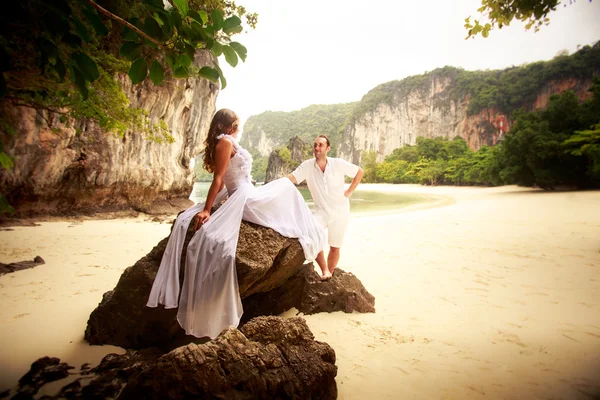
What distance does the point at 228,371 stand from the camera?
1.58 metres

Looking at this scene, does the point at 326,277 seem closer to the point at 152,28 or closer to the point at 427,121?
the point at 152,28

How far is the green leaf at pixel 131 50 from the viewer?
107cm

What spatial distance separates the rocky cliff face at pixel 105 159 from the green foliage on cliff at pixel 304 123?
3330 inches

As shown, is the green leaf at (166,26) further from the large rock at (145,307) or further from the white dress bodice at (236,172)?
the large rock at (145,307)

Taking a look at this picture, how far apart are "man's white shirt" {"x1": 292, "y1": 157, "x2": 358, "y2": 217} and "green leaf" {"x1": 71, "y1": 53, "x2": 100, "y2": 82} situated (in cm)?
274

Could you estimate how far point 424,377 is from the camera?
2.08 meters

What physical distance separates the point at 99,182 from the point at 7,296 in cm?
910

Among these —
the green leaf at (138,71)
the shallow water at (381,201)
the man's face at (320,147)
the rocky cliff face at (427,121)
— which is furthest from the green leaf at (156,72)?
the rocky cliff face at (427,121)

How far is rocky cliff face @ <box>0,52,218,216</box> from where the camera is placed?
801cm

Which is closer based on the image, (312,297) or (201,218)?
(201,218)

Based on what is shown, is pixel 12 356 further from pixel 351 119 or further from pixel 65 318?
pixel 351 119

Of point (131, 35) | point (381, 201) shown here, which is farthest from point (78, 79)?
point (381, 201)

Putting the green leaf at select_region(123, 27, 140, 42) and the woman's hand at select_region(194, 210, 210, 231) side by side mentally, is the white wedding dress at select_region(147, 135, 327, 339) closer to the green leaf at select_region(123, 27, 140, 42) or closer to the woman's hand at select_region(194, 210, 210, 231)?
the woman's hand at select_region(194, 210, 210, 231)

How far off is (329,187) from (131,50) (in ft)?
9.34
